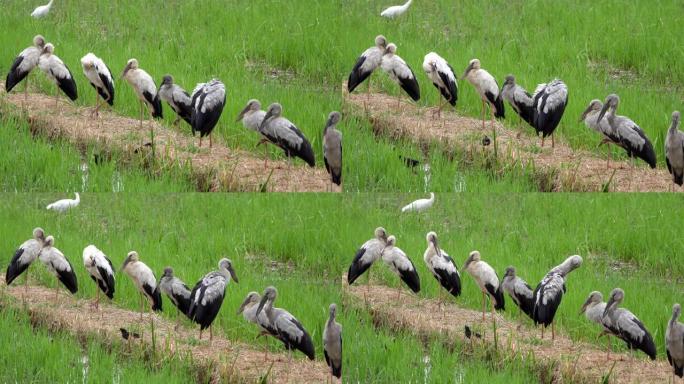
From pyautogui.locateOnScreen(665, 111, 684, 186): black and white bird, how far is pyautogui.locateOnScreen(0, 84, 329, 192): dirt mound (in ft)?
9.56

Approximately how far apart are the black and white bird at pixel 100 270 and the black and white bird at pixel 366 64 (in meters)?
2.71

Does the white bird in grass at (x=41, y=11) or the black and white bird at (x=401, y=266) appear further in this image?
the white bird in grass at (x=41, y=11)

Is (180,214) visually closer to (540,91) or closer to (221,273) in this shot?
(221,273)

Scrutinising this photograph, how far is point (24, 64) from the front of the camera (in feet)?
47.3

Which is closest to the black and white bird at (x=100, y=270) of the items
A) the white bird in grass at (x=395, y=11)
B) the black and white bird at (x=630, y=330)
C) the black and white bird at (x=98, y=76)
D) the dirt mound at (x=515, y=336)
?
the black and white bird at (x=98, y=76)

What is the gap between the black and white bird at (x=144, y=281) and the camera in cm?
Result: 1354

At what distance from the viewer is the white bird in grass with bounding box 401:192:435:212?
586 inches

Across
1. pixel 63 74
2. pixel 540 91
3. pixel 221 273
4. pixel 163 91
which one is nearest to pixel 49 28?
pixel 63 74

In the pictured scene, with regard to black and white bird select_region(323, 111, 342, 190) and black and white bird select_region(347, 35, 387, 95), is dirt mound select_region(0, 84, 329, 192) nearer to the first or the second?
black and white bird select_region(323, 111, 342, 190)

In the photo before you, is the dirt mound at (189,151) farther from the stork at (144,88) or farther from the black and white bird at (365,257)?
the black and white bird at (365,257)

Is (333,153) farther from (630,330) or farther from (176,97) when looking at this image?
(630,330)

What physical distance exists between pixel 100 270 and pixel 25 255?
0.81m

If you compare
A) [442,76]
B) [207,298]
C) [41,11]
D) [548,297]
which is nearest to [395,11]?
[442,76]

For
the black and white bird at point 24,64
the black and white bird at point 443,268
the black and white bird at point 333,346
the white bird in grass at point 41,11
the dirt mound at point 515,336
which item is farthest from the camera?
the white bird in grass at point 41,11
